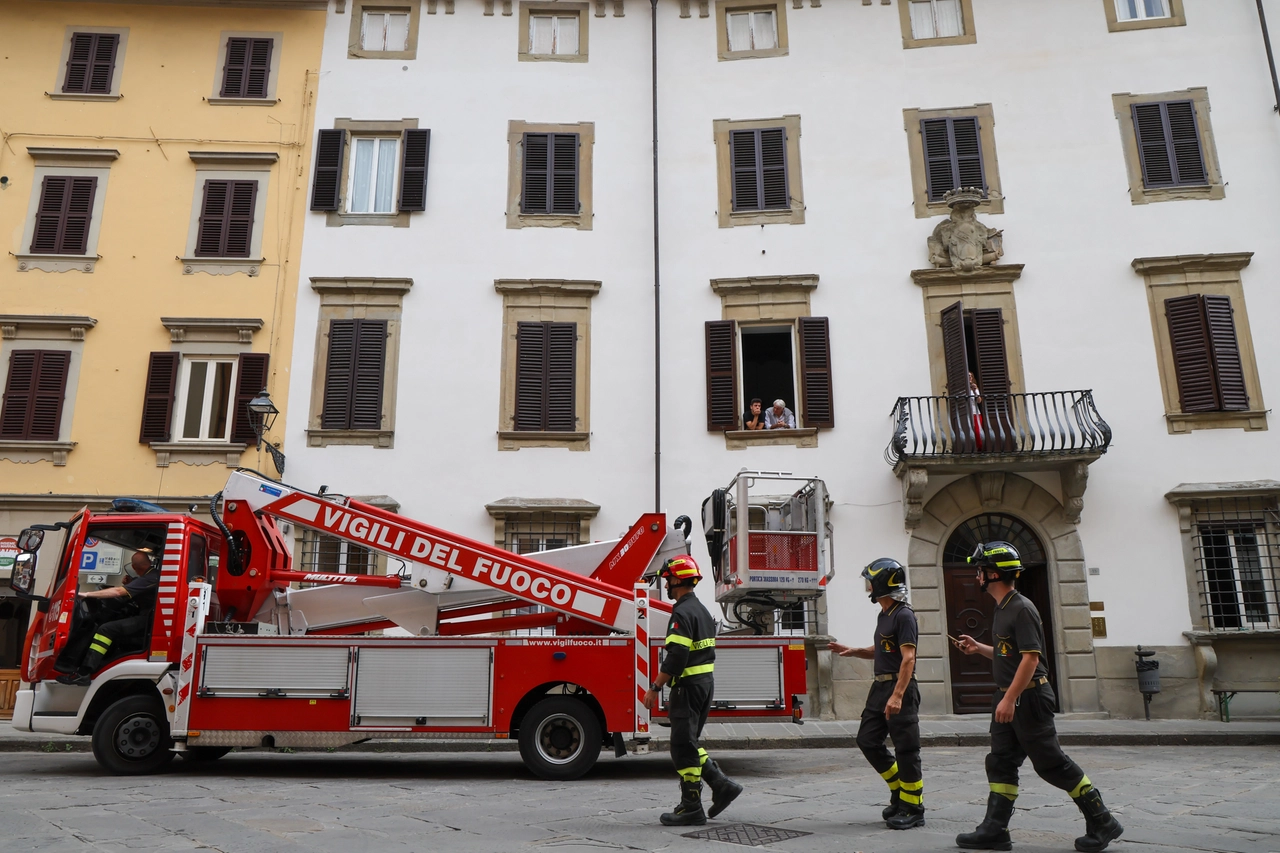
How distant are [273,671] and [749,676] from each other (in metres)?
4.25

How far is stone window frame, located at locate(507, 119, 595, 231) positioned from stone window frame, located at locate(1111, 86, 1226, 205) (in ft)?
28.5

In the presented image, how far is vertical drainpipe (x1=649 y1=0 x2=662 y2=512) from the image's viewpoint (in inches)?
619

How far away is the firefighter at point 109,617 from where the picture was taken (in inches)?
367

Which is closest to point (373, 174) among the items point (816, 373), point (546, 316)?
point (546, 316)

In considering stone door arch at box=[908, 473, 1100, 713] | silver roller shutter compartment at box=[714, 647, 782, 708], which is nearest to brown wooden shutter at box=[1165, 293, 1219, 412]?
stone door arch at box=[908, 473, 1100, 713]

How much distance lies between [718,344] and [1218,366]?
7.47 metres

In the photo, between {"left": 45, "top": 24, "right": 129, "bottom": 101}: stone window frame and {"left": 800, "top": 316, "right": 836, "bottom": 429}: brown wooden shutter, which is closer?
{"left": 800, "top": 316, "right": 836, "bottom": 429}: brown wooden shutter

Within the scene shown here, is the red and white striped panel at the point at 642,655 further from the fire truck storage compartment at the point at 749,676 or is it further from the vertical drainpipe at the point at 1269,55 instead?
the vertical drainpipe at the point at 1269,55

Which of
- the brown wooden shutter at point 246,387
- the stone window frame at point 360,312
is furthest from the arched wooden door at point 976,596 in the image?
the brown wooden shutter at point 246,387

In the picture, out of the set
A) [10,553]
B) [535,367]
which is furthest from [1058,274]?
[10,553]

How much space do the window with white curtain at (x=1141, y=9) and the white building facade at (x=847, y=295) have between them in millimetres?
50

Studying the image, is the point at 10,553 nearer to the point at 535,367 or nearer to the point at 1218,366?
the point at 535,367

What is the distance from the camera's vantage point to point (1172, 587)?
49.0ft

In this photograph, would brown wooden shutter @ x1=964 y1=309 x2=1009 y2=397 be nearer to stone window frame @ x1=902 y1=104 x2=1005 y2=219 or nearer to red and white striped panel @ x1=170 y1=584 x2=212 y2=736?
stone window frame @ x1=902 y1=104 x2=1005 y2=219
